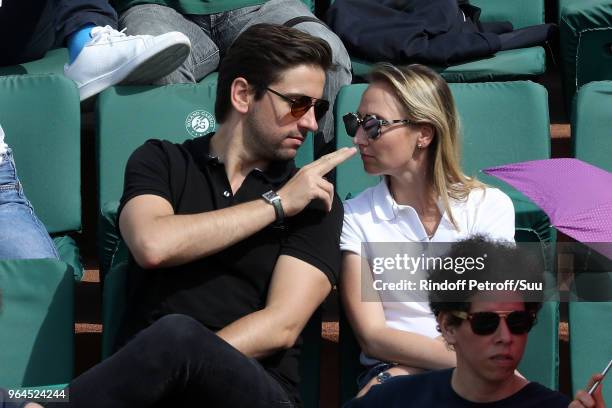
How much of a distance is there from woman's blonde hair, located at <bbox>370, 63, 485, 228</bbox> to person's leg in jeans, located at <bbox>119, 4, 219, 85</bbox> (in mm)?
1071

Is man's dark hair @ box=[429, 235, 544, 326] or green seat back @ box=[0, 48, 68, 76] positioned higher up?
man's dark hair @ box=[429, 235, 544, 326]

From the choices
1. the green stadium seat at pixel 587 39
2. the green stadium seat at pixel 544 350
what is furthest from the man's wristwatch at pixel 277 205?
the green stadium seat at pixel 587 39

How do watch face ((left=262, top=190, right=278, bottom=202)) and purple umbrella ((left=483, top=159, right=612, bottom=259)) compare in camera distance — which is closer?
purple umbrella ((left=483, top=159, right=612, bottom=259))

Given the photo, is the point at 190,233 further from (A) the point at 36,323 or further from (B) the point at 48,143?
(B) the point at 48,143

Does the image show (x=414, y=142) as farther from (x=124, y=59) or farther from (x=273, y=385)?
(x=124, y=59)

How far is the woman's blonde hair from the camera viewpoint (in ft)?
9.62

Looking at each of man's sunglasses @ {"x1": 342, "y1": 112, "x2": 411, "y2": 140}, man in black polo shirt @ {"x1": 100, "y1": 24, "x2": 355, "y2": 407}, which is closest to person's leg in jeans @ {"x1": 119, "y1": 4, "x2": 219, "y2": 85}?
man in black polo shirt @ {"x1": 100, "y1": 24, "x2": 355, "y2": 407}

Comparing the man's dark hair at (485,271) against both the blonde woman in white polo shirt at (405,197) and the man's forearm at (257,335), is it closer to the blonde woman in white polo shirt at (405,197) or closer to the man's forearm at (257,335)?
the blonde woman in white polo shirt at (405,197)

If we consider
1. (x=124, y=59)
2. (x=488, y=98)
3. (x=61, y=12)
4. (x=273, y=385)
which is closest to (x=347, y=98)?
(x=488, y=98)

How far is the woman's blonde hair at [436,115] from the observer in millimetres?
2932

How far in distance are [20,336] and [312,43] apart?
1.00m

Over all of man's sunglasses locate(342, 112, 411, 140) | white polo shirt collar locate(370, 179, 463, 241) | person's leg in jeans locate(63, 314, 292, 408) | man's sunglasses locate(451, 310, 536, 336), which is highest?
man's sunglasses locate(342, 112, 411, 140)

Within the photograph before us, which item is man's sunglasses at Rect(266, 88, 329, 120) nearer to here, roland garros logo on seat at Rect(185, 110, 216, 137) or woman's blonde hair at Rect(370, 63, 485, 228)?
woman's blonde hair at Rect(370, 63, 485, 228)

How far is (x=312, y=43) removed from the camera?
Answer: 2.96 metres
